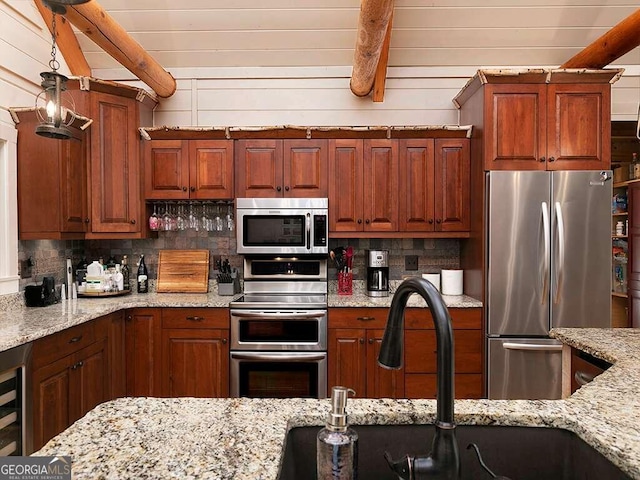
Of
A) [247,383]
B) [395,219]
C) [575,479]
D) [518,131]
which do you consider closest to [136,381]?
[247,383]

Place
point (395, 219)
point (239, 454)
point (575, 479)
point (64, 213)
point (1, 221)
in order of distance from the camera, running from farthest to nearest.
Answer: point (395, 219) < point (64, 213) < point (1, 221) < point (575, 479) < point (239, 454)

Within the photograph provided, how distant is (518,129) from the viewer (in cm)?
298

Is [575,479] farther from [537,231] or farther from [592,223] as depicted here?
[592,223]

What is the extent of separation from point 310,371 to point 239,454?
2.27 m

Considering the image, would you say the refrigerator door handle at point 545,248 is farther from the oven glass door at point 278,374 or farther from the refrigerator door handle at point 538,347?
the oven glass door at point 278,374

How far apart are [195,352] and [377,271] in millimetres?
1527

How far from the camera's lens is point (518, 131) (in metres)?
2.98

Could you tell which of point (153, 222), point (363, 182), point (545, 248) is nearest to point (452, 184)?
point (363, 182)

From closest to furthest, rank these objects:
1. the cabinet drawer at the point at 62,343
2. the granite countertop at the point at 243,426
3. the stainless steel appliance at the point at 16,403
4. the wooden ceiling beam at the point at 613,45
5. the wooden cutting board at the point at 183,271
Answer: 1. the granite countertop at the point at 243,426
2. the stainless steel appliance at the point at 16,403
3. the cabinet drawer at the point at 62,343
4. the wooden ceiling beam at the point at 613,45
5. the wooden cutting board at the point at 183,271

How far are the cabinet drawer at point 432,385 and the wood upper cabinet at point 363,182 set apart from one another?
1.16 meters

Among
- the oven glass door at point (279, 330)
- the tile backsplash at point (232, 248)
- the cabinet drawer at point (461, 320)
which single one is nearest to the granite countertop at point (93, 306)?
the cabinet drawer at point (461, 320)

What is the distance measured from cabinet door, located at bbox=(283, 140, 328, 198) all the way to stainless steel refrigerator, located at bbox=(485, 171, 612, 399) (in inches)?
50.2

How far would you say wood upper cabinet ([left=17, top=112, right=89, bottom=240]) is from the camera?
2898mm

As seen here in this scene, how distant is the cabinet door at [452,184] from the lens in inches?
129
